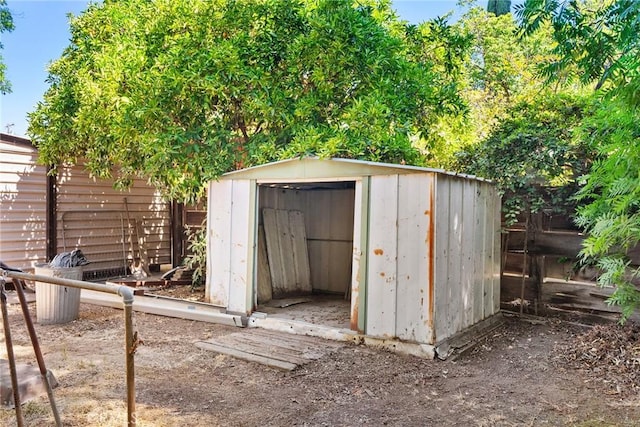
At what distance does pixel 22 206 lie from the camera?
7629mm

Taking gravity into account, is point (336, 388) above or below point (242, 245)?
below

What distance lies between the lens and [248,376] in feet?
13.0

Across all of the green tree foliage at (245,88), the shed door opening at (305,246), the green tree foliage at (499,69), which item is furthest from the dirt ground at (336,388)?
the green tree foliage at (499,69)

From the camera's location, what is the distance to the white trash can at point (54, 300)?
214 inches

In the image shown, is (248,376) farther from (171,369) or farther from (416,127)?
(416,127)

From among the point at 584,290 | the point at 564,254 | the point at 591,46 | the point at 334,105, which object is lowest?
the point at 584,290

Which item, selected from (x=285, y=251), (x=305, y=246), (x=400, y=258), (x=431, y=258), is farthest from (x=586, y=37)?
(x=305, y=246)

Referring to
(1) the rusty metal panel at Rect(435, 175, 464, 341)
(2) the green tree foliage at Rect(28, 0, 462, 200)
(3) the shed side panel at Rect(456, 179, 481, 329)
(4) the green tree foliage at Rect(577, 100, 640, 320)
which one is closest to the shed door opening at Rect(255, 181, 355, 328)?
(2) the green tree foliage at Rect(28, 0, 462, 200)

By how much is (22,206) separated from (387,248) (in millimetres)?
6306

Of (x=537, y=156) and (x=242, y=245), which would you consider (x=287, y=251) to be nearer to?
(x=242, y=245)

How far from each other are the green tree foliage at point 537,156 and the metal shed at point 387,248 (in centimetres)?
31

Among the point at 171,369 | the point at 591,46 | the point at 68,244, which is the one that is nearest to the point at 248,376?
the point at 171,369

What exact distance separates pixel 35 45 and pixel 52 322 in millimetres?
7153

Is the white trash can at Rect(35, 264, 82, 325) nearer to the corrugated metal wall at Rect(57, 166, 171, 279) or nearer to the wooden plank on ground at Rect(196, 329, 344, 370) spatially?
the wooden plank on ground at Rect(196, 329, 344, 370)
